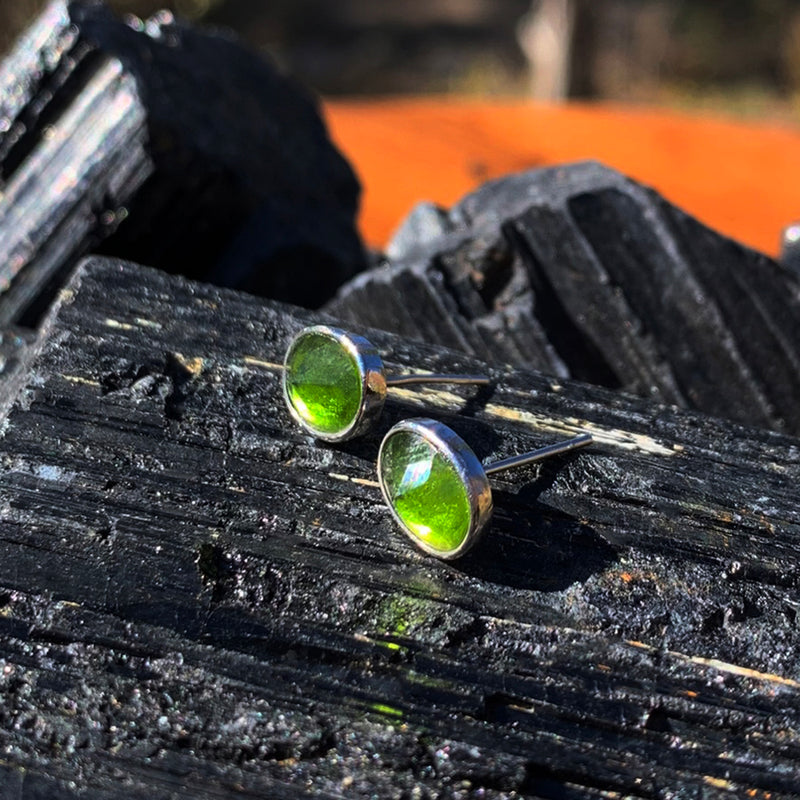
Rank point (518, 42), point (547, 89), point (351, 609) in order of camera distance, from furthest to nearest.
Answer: point (518, 42)
point (547, 89)
point (351, 609)

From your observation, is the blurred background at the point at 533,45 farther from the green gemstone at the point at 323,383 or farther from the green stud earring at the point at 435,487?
the green stud earring at the point at 435,487

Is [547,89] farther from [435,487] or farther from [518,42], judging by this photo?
[435,487]

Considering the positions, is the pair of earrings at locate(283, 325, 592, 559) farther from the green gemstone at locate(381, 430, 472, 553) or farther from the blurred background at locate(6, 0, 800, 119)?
the blurred background at locate(6, 0, 800, 119)

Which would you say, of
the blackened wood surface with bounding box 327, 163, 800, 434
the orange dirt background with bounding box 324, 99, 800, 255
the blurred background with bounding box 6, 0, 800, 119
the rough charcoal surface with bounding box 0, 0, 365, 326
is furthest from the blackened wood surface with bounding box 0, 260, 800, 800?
the blurred background with bounding box 6, 0, 800, 119

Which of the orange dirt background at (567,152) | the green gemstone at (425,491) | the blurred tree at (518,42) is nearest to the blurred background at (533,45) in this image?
the blurred tree at (518,42)

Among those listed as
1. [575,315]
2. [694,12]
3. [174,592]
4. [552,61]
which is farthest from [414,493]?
[694,12]

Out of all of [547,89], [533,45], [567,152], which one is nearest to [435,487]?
[567,152]

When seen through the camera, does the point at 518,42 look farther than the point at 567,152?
Yes
